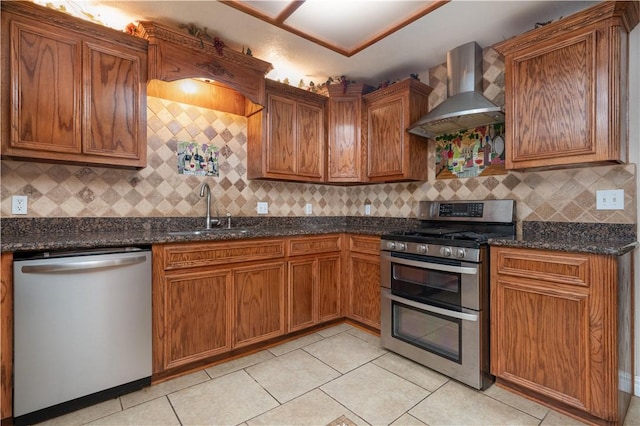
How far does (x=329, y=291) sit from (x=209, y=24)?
2.39 m

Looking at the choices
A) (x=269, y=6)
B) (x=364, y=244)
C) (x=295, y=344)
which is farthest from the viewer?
(x=364, y=244)

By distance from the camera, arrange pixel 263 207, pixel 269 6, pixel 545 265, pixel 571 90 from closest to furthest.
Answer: pixel 545 265 < pixel 571 90 < pixel 269 6 < pixel 263 207

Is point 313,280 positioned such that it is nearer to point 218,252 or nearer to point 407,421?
point 218,252

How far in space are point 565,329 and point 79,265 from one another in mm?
2662

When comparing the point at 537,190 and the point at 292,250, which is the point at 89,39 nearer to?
the point at 292,250

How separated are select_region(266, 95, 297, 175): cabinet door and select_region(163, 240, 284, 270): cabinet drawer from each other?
2.54 ft

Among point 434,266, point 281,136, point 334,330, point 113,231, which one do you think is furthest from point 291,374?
point 281,136

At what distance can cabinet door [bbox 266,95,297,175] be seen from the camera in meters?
2.83

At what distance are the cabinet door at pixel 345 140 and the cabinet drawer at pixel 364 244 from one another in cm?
65

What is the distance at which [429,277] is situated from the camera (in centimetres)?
218

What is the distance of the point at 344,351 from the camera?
2432mm

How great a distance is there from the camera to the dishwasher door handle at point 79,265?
61.0 inches

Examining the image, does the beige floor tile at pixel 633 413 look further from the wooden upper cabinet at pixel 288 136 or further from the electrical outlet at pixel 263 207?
the electrical outlet at pixel 263 207

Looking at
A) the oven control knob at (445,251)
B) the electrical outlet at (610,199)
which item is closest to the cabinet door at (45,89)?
the oven control knob at (445,251)
